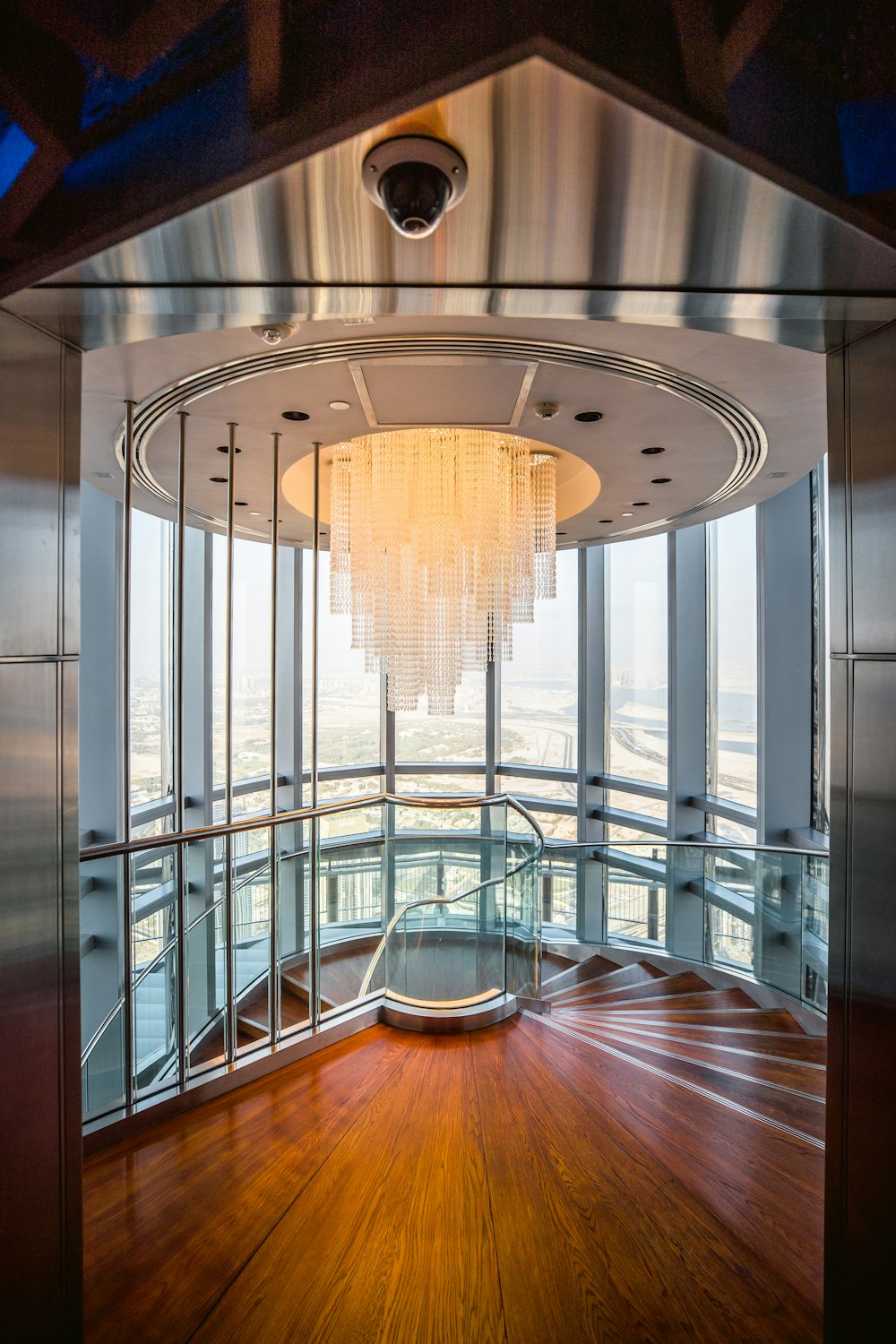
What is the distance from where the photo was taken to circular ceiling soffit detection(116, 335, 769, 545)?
2195mm

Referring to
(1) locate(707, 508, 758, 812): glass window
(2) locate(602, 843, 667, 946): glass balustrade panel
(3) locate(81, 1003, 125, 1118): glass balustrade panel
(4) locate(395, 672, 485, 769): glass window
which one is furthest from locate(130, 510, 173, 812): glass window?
(1) locate(707, 508, 758, 812): glass window

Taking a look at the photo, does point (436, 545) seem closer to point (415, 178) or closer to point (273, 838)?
point (273, 838)

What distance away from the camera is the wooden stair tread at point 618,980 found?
17.7 ft

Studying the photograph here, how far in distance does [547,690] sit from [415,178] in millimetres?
7920

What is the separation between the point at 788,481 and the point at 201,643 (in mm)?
5829

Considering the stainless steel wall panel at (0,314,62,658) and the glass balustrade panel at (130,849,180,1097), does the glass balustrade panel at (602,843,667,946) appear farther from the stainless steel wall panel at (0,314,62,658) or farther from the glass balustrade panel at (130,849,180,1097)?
the stainless steel wall panel at (0,314,62,658)

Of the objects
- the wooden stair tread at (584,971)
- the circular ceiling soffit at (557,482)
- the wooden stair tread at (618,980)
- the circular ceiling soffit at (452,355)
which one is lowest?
the wooden stair tread at (584,971)

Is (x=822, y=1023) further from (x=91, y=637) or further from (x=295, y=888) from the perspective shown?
(x=91, y=637)

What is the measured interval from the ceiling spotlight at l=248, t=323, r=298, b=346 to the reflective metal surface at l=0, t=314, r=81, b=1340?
72 cm

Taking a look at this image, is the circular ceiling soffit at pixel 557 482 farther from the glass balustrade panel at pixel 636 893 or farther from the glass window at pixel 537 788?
the glass window at pixel 537 788

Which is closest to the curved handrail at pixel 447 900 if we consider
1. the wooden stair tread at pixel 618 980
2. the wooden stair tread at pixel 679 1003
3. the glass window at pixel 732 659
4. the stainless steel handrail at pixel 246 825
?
the stainless steel handrail at pixel 246 825

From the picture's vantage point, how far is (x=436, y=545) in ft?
11.9

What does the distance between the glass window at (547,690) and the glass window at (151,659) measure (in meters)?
4.12

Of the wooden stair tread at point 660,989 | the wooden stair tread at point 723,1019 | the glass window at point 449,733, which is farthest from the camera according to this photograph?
the glass window at point 449,733
